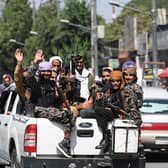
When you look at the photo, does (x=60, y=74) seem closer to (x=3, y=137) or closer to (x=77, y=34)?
(x=3, y=137)

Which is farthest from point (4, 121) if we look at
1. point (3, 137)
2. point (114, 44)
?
point (114, 44)

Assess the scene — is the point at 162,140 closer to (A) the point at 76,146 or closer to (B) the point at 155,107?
(B) the point at 155,107

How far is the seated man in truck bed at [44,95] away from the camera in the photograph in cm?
1051

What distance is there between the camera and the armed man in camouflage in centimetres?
1108

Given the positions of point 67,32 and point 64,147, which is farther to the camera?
point 67,32

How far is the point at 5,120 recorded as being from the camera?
1220 centimetres

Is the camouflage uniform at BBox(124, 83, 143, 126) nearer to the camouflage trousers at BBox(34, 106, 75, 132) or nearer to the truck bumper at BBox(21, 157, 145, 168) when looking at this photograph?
the truck bumper at BBox(21, 157, 145, 168)

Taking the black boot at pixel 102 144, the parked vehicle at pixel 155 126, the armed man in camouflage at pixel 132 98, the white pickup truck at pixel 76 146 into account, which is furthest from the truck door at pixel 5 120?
the parked vehicle at pixel 155 126

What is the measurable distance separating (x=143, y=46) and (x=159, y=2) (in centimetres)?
7082

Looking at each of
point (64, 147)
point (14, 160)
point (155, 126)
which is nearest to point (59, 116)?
point (64, 147)

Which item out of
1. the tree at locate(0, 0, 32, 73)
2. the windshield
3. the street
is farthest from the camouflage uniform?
the tree at locate(0, 0, 32, 73)

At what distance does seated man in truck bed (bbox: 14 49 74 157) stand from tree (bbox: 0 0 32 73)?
69.5 metres

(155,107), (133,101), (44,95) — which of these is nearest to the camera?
(44,95)

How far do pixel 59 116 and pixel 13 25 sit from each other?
7040 cm
